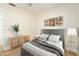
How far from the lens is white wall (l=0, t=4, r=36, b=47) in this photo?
1564mm

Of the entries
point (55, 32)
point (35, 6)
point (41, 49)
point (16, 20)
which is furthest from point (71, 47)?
point (16, 20)

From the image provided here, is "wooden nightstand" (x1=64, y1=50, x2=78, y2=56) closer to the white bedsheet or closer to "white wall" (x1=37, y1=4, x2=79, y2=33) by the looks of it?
the white bedsheet

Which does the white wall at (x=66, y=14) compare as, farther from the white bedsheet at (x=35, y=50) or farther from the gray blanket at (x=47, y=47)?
the white bedsheet at (x=35, y=50)

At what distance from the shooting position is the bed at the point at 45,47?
5.05 ft

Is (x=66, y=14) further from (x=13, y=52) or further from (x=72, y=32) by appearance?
(x=13, y=52)

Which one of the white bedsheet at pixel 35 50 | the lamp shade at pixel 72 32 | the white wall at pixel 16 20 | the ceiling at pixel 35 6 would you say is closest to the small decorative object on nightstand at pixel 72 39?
the lamp shade at pixel 72 32

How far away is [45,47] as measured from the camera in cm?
160

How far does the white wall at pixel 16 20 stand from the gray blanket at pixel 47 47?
7.6 inches

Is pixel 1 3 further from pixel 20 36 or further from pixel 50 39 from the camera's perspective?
pixel 50 39

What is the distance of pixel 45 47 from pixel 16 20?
0.73 meters

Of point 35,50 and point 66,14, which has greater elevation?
point 66,14

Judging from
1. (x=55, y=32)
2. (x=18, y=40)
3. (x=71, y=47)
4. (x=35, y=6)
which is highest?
(x=35, y=6)

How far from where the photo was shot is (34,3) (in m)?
1.57

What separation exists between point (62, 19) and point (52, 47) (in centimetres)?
56
